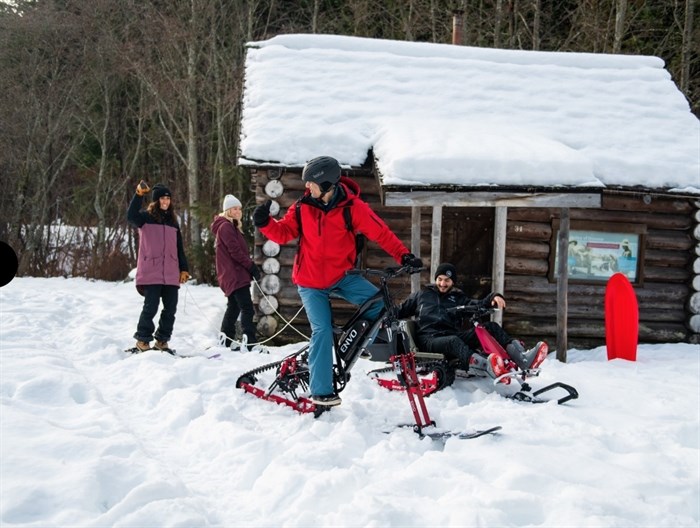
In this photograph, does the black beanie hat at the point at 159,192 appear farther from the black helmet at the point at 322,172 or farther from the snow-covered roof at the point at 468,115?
the black helmet at the point at 322,172

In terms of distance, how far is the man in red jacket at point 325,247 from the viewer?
4.79 metres

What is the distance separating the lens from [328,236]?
16.0ft

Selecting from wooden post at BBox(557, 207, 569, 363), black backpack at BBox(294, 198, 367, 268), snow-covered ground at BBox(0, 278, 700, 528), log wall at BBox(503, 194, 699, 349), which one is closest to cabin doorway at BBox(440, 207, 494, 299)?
log wall at BBox(503, 194, 699, 349)

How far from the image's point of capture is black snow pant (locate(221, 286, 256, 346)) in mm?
7594

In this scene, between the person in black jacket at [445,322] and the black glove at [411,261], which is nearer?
the black glove at [411,261]

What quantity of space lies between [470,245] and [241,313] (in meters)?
4.95

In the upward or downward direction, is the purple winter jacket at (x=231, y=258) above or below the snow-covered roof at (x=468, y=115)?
below

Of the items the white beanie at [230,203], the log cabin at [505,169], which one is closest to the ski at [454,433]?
the log cabin at [505,169]

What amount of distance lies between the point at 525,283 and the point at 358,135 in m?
3.49

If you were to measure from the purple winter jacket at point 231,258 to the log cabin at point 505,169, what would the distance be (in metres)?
1.00

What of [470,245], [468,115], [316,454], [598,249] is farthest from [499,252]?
[316,454]

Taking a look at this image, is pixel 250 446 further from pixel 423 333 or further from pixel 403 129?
pixel 403 129

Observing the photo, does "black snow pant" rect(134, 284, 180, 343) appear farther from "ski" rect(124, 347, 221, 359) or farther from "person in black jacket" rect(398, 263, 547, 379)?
"person in black jacket" rect(398, 263, 547, 379)

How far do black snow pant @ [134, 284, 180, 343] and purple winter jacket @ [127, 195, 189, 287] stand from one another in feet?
0.36
